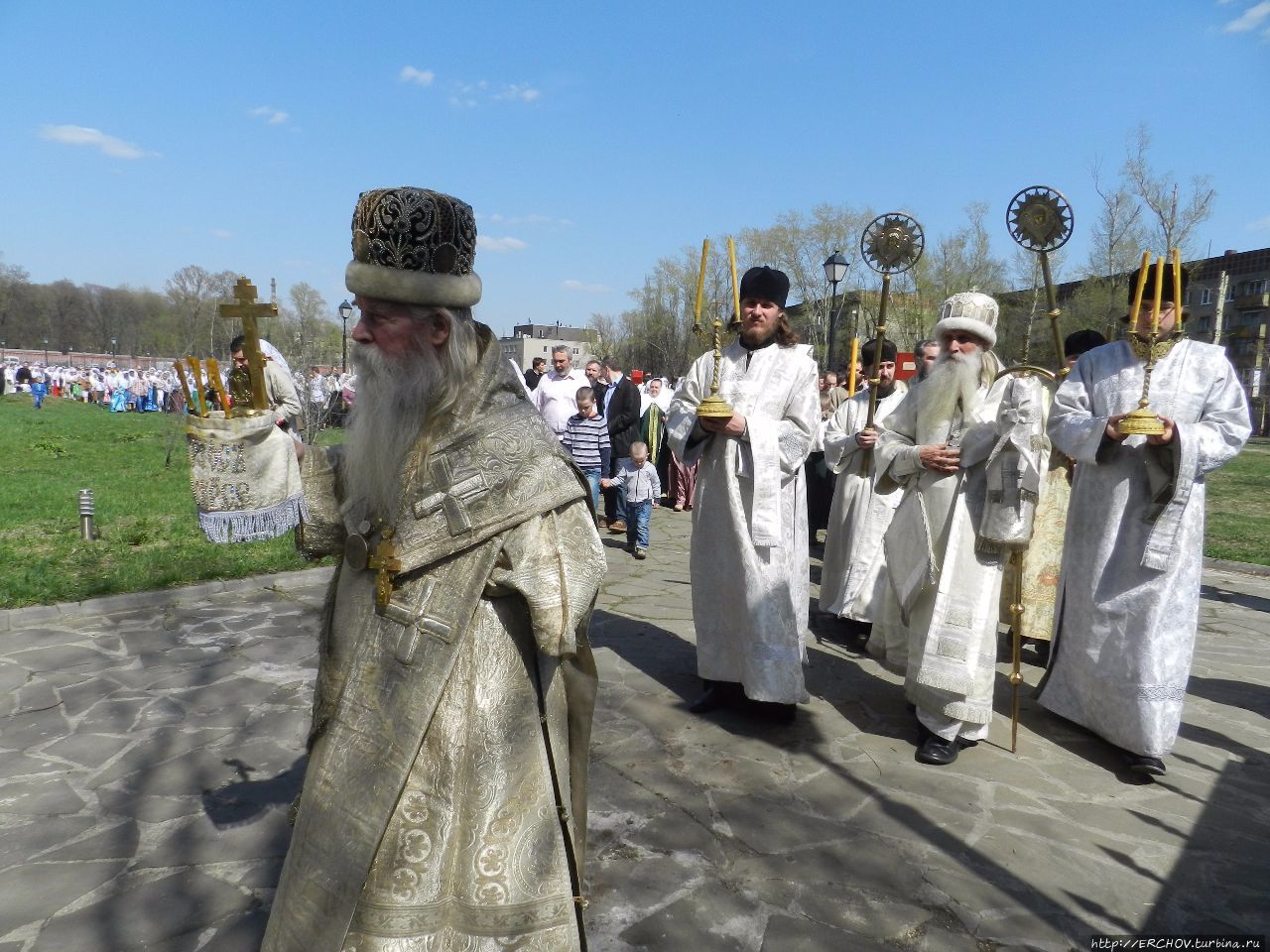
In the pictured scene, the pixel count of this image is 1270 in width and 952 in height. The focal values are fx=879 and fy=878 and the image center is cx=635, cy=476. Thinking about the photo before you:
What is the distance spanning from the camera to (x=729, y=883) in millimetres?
3391

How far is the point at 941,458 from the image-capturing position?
4.94m

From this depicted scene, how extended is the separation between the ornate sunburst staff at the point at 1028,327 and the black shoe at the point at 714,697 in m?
1.59

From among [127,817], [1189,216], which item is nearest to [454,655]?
[127,817]

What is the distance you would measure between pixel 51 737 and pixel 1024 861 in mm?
4796

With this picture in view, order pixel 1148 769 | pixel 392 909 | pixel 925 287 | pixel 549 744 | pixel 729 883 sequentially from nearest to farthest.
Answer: pixel 392 909
pixel 549 744
pixel 729 883
pixel 1148 769
pixel 925 287

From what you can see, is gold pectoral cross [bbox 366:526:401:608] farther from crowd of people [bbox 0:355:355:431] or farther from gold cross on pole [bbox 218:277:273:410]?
gold cross on pole [bbox 218:277:273:410]

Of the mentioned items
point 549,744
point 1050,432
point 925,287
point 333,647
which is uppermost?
point 925,287

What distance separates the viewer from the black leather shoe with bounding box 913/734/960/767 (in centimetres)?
458

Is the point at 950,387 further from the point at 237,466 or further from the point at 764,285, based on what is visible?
the point at 237,466

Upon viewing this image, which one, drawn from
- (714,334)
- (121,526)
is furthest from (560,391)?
(714,334)

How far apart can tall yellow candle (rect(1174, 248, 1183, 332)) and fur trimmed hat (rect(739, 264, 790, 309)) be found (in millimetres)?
1933

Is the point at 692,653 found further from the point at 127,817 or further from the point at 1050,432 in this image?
the point at 127,817

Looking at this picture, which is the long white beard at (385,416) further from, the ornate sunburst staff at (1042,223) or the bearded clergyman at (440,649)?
the ornate sunburst staff at (1042,223)

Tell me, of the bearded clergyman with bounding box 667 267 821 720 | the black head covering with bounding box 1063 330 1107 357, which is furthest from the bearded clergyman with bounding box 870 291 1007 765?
the black head covering with bounding box 1063 330 1107 357
